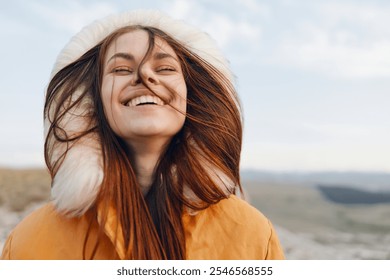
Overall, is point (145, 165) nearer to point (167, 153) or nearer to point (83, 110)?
A: point (167, 153)

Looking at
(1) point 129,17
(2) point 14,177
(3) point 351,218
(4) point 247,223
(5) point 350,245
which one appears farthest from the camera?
(2) point 14,177

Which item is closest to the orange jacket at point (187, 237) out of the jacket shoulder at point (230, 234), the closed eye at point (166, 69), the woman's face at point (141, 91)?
the jacket shoulder at point (230, 234)

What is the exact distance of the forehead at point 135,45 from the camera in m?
2.07

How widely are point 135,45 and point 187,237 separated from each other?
0.78m

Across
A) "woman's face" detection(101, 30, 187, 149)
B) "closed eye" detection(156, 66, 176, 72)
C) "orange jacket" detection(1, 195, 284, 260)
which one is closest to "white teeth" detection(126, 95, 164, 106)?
"woman's face" detection(101, 30, 187, 149)

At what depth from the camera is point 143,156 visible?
84.4 inches

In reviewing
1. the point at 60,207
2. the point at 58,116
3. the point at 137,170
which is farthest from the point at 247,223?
the point at 58,116

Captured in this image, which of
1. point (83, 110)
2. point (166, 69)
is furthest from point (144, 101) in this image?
point (83, 110)

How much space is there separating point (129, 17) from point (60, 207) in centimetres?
85

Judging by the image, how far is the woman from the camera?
79.0 inches

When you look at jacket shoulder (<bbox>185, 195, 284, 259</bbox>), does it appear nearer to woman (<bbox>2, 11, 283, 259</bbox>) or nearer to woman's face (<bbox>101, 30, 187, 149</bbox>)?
woman (<bbox>2, 11, 283, 259</bbox>)

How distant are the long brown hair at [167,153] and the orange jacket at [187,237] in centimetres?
5

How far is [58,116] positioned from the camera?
83.4 inches

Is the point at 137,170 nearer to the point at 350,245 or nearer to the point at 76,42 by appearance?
the point at 76,42
